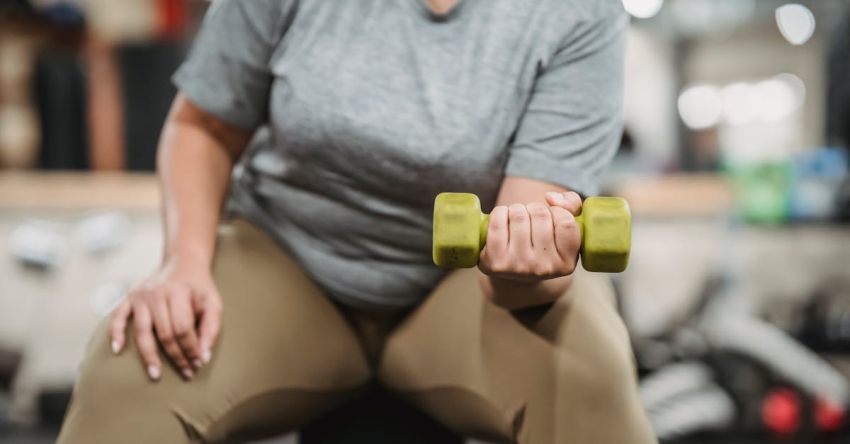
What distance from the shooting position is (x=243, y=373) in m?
0.66

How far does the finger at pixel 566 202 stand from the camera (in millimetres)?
543

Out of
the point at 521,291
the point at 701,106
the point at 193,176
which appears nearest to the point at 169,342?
the point at 193,176

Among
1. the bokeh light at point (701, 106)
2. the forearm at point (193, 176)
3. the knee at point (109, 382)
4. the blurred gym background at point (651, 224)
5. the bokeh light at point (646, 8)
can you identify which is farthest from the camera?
the bokeh light at point (701, 106)

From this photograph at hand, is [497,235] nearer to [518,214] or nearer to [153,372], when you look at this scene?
[518,214]

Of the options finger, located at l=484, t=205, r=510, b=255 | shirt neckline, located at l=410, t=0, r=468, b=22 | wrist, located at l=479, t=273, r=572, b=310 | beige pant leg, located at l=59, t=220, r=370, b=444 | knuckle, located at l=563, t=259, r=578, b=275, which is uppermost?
shirt neckline, located at l=410, t=0, r=468, b=22

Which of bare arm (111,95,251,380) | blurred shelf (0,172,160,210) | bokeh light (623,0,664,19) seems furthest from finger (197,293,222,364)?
bokeh light (623,0,664,19)

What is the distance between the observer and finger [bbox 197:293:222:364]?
0.65 meters

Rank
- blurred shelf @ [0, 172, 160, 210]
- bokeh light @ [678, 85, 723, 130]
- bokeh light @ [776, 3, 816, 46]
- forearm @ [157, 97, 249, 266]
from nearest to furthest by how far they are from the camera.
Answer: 1. forearm @ [157, 97, 249, 266]
2. blurred shelf @ [0, 172, 160, 210]
3. bokeh light @ [776, 3, 816, 46]
4. bokeh light @ [678, 85, 723, 130]

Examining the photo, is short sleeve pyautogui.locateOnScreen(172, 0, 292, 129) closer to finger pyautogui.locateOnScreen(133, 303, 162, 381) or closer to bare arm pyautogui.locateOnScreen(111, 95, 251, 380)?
bare arm pyautogui.locateOnScreen(111, 95, 251, 380)

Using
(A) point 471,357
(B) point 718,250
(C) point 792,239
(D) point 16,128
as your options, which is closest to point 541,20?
(A) point 471,357

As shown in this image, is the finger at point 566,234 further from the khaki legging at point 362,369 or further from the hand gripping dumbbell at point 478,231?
the khaki legging at point 362,369

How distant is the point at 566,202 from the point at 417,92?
19 centimetres

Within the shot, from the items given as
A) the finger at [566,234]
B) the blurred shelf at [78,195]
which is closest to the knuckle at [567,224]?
the finger at [566,234]

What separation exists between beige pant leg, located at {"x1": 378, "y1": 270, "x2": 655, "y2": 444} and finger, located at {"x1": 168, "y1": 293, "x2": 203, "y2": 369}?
0.61 ft
